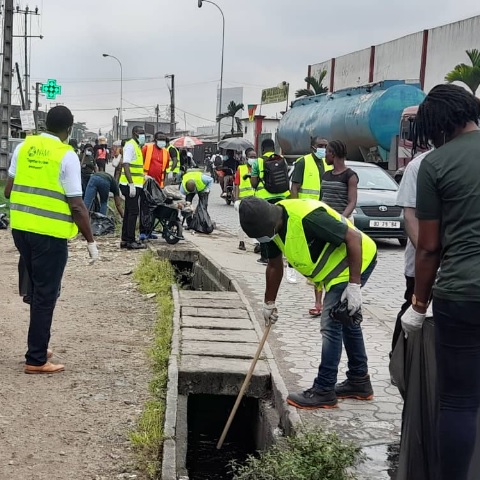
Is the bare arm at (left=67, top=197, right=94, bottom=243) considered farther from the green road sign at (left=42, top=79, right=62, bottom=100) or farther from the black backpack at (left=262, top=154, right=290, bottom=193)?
the green road sign at (left=42, top=79, right=62, bottom=100)

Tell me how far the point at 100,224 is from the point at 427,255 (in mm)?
11336

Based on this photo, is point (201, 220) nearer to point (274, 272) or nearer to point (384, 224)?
point (384, 224)

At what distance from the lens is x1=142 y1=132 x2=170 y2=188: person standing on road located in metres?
12.8

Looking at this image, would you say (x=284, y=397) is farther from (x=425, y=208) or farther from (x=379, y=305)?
(x=379, y=305)

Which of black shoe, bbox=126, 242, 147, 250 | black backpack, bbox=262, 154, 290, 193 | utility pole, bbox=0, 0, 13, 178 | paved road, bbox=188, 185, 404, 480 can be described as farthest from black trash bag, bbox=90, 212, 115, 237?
utility pole, bbox=0, 0, 13, 178

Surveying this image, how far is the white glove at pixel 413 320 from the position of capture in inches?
133

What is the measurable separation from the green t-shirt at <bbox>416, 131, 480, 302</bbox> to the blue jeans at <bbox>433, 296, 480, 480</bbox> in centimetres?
7

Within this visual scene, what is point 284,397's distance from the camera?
16.3 feet

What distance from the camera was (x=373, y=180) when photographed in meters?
14.4

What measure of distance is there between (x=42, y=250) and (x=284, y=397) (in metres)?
1.98

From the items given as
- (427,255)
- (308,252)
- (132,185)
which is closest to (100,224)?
(132,185)

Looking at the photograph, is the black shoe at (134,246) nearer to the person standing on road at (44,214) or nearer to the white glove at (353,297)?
the person standing on road at (44,214)

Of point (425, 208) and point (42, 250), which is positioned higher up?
point (425, 208)

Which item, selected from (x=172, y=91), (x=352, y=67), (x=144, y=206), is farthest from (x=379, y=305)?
(x=172, y=91)
